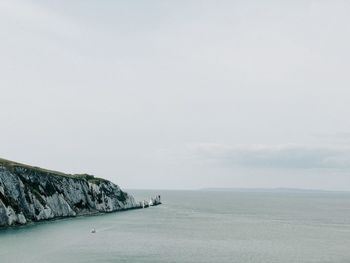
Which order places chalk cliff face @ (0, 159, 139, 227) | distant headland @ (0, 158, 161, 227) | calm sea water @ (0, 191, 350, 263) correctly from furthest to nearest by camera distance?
chalk cliff face @ (0, 159, 139, 227)
distant headland @ (0, 158, 161, 227)
calm sea water @ (0, 191, 350, 263)

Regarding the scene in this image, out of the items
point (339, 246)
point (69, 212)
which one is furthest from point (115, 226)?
point (339, 246)

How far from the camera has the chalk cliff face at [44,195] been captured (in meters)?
129

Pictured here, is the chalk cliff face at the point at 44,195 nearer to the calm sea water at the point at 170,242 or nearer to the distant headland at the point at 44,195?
the distant headland at the point at 44,195

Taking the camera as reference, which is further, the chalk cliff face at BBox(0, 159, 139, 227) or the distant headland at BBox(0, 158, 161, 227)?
the chalk cliff face at BBox(0, 159, 139, 227)

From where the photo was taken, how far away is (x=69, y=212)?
159 m

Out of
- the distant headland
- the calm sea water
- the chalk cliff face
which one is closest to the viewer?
the calm sea water

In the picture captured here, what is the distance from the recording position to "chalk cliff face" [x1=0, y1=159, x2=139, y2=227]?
129375 mm

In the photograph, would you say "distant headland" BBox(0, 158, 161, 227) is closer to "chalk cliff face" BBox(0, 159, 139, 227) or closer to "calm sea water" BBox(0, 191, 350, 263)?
"chalk cliff face" BBox(0, 159, 139, 227)

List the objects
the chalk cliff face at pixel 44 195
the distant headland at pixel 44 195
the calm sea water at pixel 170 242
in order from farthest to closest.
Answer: the chalk cliff face at pixel 44 195 → the distant headland at pixel 44 195 → the calm sea water at pixel 170 242

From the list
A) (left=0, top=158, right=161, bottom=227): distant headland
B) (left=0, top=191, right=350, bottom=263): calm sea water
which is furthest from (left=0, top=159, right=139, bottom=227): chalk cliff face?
(left=0, top=191, right=350, bottom=263): calm sea water

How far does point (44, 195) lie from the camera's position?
149625 mm

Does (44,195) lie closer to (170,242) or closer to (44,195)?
(44,195)

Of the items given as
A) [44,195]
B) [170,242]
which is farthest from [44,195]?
[170,242]

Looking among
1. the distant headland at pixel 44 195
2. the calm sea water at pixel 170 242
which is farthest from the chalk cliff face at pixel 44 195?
the calm sea water at pixel 170 242
